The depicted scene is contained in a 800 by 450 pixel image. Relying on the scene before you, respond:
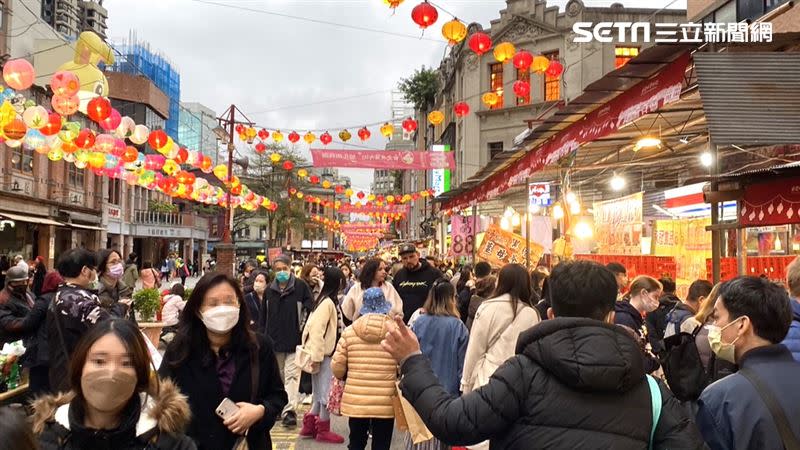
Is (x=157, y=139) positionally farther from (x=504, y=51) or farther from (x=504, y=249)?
(x=504, y=249)

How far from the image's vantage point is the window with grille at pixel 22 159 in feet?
90.8

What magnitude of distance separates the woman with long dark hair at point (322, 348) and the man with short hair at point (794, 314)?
5024mm

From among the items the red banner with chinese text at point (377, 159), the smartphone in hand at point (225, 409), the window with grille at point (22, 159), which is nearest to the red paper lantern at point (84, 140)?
the red banner with chinese text at point (377, 159)

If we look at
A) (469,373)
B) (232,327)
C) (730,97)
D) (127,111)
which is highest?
(127,111)

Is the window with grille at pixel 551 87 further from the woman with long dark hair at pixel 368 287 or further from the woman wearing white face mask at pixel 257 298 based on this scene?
the woman with long dark hair at pixel 368 287

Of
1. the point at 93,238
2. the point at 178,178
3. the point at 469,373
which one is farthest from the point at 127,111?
the point at 469,373

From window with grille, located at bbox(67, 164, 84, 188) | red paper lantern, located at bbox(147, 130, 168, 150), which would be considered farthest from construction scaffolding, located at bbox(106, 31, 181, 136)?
red paper lantern, located at bbox(147, 130, 168, 150)

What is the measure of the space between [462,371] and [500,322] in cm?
77

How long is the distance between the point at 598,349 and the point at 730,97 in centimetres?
501

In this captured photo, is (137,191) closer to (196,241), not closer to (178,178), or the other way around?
(196,241)

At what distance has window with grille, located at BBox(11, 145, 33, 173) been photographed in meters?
27.7

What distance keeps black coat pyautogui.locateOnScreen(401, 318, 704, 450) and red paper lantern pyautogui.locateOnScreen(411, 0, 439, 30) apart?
35.0 feet

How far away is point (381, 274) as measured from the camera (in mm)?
8023

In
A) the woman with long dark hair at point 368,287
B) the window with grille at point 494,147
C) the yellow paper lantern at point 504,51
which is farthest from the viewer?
the window with grille at point 494,147
